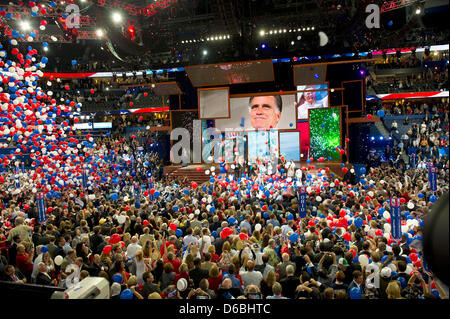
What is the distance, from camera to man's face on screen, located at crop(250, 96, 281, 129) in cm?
1917

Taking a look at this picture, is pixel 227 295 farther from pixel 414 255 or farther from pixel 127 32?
pixel 127 32

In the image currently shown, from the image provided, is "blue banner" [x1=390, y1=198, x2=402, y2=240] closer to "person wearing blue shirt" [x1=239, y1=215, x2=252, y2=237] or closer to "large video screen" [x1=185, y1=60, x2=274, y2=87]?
"person wearing blue shirt" [x1=239, y1=215, x2=252, y2=237]

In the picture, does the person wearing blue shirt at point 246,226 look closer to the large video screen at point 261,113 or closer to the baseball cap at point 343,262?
the baseball cap at point 343,262

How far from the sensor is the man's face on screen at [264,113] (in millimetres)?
19172

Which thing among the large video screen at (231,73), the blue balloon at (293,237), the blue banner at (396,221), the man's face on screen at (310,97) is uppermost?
the large video screen at (231,73)

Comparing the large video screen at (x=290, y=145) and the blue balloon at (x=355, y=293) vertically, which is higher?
the large video screen at (x=290, y=145)

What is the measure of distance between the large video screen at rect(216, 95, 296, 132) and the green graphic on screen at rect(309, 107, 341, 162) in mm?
1202

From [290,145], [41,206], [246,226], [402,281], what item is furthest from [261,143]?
[402,281]

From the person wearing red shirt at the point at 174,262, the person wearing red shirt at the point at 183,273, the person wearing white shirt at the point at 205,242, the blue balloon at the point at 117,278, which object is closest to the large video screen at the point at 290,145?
the person wearing white shirt at the point at 205,242

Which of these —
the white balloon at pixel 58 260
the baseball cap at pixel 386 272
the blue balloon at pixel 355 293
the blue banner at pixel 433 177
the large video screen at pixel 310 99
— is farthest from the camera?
the large video screen at pixel 310 99

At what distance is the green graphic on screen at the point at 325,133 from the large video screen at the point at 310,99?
32cm

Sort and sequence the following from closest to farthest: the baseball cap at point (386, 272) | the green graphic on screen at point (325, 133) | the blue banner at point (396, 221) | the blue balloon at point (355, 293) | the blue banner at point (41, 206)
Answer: the blue balloon at point (355, 293)
the baseball cap at point (386, 272)
the blue banner at point (396, 221)
the blue banner at point (41, 206)
the green graphic on screen at point (325, 133)

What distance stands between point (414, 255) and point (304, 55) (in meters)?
13.9

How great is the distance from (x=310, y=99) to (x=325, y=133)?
2159 millimetres
